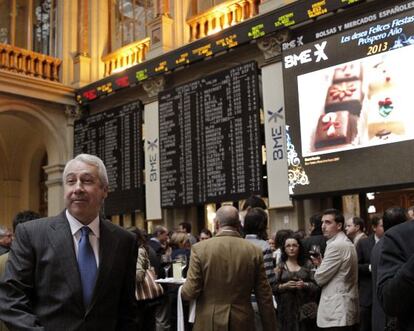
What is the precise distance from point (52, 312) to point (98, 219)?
421mm

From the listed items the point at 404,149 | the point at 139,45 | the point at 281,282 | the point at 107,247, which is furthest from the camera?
the point at 139,45

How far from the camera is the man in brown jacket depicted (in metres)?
3.74

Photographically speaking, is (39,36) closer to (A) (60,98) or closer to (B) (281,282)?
(A) (60,98)


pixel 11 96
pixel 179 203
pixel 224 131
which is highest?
pixel 11 96

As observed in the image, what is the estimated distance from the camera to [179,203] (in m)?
10.1

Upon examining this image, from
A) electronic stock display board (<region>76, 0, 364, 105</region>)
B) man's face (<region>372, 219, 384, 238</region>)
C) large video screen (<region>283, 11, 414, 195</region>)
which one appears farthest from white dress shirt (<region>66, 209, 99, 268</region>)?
electronic stock display board (<region>76, 0, 364, 105</region>)

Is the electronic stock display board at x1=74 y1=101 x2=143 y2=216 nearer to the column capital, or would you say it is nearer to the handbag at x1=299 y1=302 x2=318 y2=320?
the column capital

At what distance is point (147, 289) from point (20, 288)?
3185 millimetres

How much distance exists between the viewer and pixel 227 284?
378cm

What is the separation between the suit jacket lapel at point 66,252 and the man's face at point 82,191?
0.26 feet

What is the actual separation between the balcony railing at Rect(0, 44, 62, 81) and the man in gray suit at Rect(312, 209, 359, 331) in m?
9.21

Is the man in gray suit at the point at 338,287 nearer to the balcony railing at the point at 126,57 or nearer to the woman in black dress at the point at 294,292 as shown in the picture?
the woman in black dress at the point at 294,292

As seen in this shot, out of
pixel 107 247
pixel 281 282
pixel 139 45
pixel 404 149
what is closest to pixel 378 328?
pixel 281 282

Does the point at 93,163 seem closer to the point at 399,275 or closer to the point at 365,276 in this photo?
the point at 399,275
